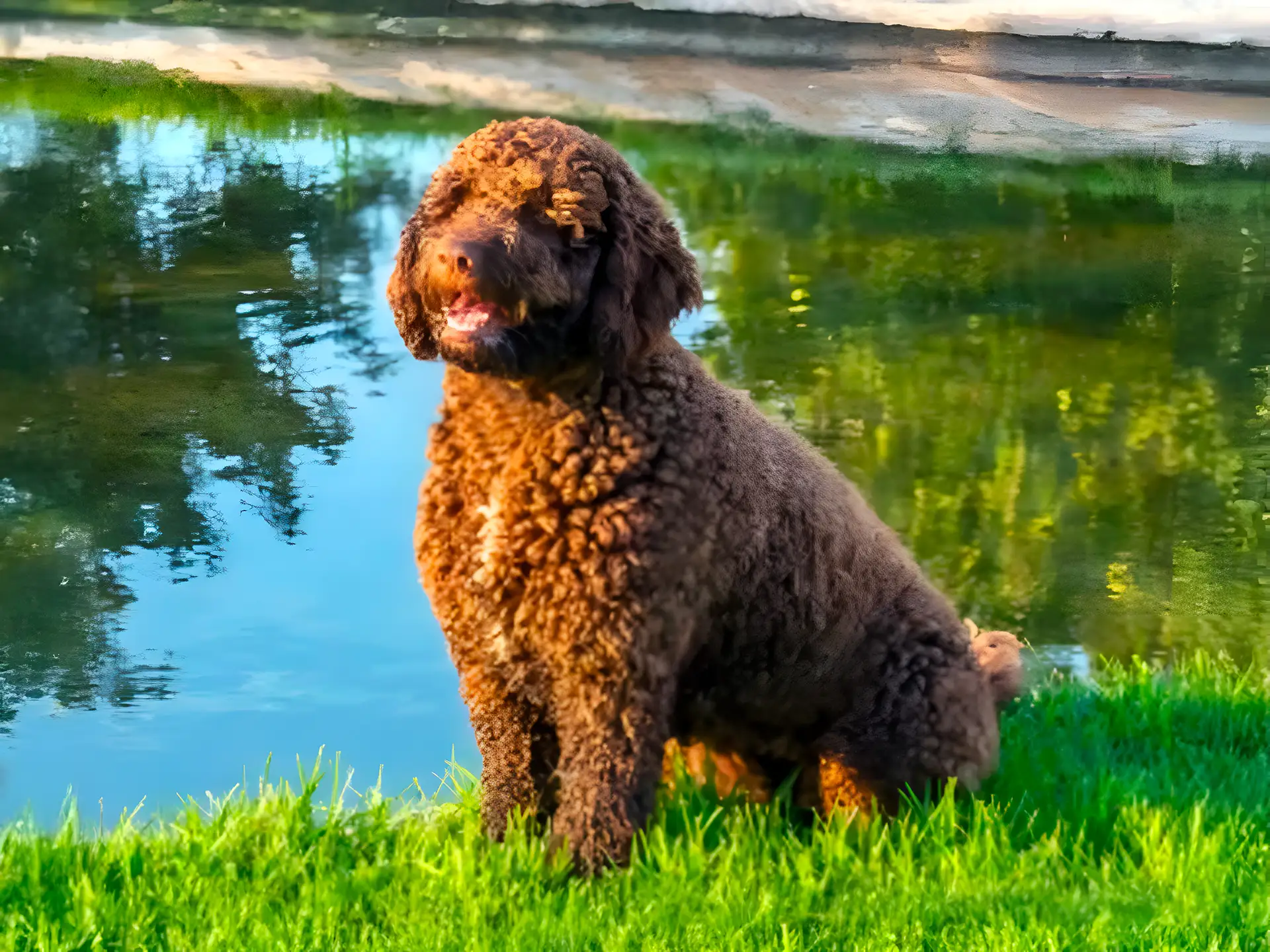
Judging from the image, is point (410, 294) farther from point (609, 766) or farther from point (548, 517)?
point (609, 766)

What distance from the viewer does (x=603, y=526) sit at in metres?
3.72

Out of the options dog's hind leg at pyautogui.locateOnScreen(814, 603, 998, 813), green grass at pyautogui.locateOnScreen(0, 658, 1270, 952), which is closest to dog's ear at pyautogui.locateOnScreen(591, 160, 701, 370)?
dog's hind leg at pyautogui.locateOnScreen(814, 603, 998, 813)

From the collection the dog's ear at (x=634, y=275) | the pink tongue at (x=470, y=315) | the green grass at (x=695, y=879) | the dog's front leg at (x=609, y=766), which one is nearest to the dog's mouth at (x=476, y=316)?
the pink tongue at (x=470, y=315)

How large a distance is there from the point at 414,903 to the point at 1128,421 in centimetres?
458

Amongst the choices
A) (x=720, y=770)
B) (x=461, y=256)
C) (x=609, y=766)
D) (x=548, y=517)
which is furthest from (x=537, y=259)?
(x=720, y=770)

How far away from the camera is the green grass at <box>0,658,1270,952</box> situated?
12.1 ft

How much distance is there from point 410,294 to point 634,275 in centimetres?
59

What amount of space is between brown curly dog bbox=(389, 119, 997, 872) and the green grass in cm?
19

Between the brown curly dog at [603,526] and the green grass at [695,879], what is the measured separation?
0.19 meters

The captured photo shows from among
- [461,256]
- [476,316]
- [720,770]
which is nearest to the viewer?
[461,256]

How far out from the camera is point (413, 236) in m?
3.78

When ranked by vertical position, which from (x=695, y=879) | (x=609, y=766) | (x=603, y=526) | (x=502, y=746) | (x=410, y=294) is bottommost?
(x=695, y=879)

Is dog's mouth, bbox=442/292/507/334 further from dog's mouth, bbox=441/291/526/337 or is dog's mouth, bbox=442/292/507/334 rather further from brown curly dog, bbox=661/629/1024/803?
brown curly dog, bbox=661/629/1024/803

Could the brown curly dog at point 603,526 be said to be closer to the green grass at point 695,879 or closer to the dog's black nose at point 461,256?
the dog's black nose at point 461,256
